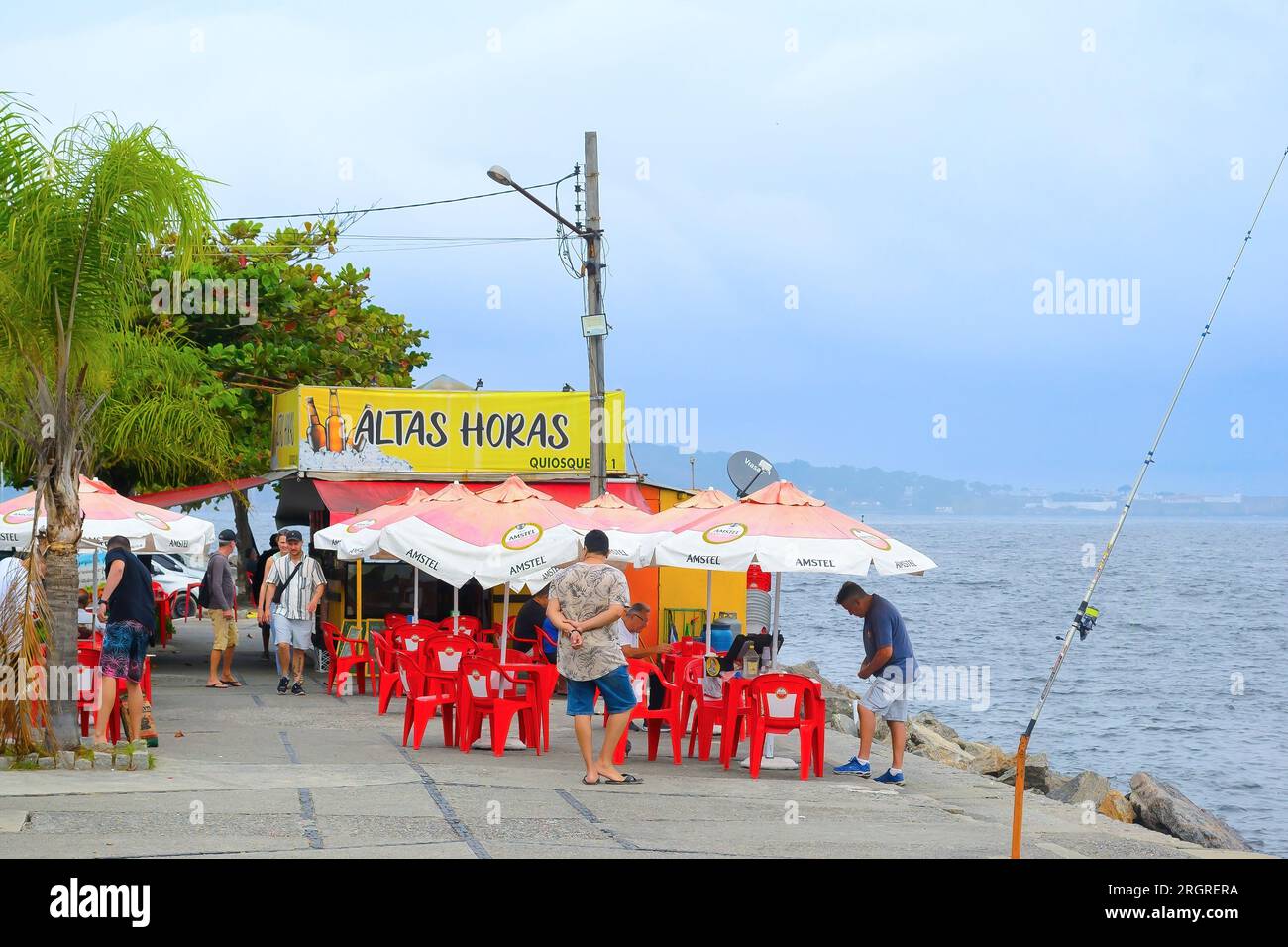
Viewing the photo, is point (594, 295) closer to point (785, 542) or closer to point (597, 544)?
point (785, 542)

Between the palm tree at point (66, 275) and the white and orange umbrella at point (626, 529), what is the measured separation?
4550mm

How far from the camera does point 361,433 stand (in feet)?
76.8

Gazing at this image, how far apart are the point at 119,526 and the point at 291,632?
3.51 m

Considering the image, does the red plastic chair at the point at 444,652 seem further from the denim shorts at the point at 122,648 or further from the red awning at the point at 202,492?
the red awning at the point at 202,492

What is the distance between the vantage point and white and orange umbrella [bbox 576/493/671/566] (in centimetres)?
1456

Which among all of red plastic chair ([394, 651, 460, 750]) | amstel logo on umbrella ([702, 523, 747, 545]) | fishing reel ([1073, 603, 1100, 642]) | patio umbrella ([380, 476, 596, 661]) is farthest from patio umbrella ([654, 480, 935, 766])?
fishing reel ([1073, 603, 1100, 642])

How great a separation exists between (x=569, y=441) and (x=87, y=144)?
12.3m

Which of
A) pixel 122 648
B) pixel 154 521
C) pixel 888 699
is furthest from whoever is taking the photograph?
pixel 154 521

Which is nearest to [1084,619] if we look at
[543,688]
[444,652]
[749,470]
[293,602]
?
[543,688]

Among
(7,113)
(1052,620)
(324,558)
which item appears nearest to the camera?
(7,113)
